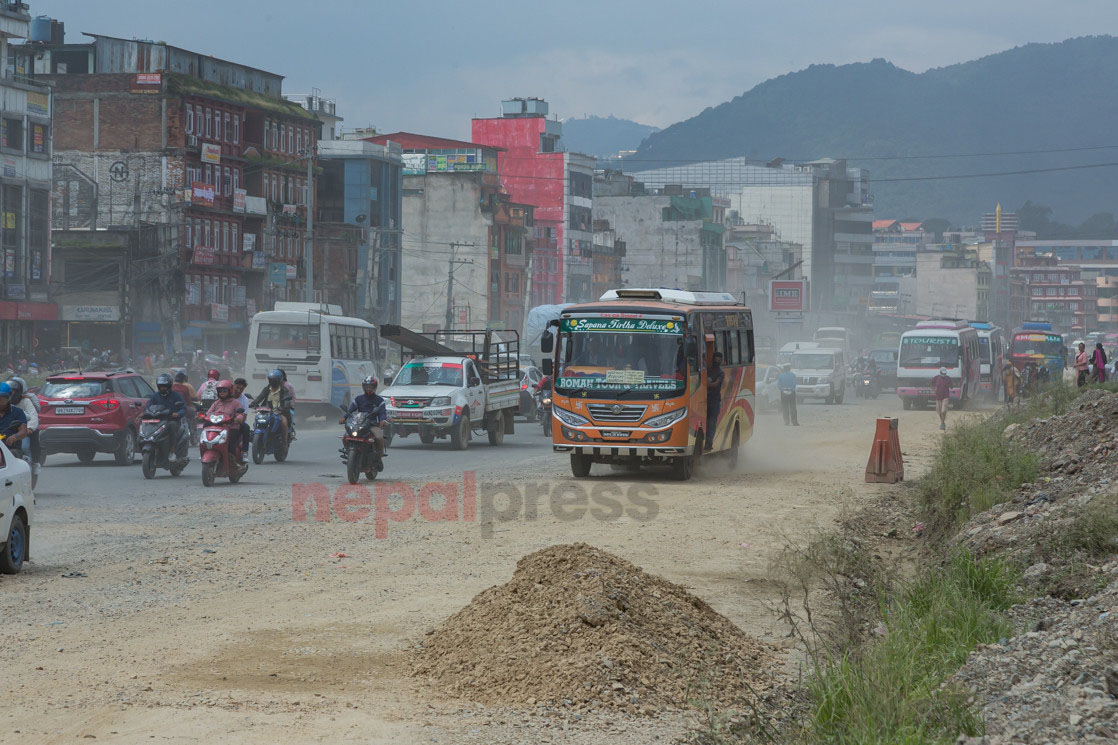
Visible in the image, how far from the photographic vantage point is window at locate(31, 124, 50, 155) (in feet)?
210

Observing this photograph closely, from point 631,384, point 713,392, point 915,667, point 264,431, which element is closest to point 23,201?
point 264,431

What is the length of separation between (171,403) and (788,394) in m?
23.1

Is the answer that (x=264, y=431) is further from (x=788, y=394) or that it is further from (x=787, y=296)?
(x=787, y=296)

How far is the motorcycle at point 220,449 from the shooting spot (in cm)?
2009

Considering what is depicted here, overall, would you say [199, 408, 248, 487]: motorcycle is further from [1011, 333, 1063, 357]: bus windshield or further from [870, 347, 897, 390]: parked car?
[1011, 333, 1063, 357]: bus windshield

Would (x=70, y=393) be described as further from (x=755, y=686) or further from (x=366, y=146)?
(x=366, y=146)

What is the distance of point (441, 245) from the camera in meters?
98.2

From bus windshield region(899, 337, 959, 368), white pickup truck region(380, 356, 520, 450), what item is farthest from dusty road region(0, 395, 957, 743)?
bus windshield region(899, 337, 959, 368)

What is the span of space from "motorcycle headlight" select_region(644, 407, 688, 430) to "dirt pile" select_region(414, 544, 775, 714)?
38.5 feet

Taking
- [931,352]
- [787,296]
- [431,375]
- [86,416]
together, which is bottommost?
[86,416]

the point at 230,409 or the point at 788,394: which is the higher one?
the point at 230,409

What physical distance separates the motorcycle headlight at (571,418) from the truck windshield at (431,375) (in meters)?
7.99

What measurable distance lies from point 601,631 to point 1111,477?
9.14 m

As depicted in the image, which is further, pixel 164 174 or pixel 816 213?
pixel 816 213
